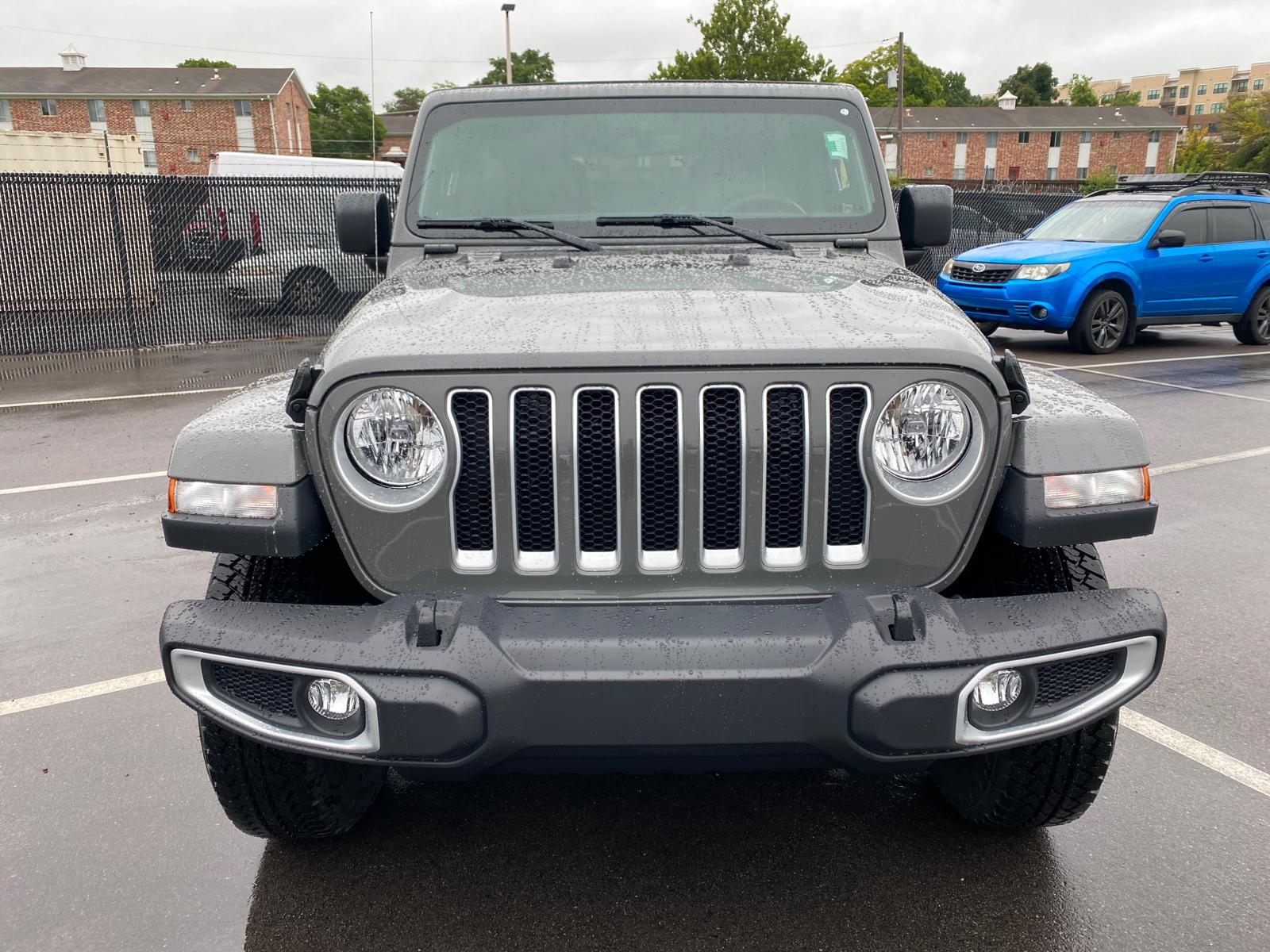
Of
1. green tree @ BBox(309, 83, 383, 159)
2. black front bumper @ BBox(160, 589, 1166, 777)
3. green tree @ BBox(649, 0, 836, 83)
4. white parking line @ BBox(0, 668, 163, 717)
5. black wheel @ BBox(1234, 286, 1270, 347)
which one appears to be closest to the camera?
black front bumper @ BBox(160, 589, 1166, 777)

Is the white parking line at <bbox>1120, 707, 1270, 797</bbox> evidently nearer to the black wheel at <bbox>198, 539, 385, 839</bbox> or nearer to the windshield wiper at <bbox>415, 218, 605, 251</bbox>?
the windshield wiper at <bbox>415, 218, 605, 251</bbox>

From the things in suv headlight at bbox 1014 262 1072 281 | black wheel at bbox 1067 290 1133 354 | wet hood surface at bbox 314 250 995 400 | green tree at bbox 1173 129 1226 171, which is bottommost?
black wheel at bbox 1067 290 1133 354

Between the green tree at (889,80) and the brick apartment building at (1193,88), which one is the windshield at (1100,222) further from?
the brick apartment building at (1193,88)

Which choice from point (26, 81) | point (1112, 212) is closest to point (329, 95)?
point (26, 81)

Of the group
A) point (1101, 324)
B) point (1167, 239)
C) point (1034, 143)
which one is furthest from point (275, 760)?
point (1034, 143)

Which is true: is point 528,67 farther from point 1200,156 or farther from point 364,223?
point 364,223

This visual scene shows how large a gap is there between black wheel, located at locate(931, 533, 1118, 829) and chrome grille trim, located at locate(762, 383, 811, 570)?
0.50m

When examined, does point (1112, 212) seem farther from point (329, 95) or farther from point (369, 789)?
point (329, 95)

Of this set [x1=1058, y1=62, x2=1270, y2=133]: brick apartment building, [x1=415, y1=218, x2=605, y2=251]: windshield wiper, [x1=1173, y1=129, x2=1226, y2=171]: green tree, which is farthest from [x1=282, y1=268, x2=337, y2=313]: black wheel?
[x1=1058, y1=62, x2=1270, y2=133]: brick apartment building

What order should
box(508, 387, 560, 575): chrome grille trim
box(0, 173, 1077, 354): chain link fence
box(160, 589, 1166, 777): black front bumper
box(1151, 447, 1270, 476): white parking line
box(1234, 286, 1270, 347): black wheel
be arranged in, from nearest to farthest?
box(160, 589, 1166, 777): black front bumper, box(508, 387, 560, 575): chrome grille trim, box(1151, 447, 1270, 476): white parking line, box(0, 173, 1077, 354): chain link fence, box(1234, 286, 1270, 347): black wheel

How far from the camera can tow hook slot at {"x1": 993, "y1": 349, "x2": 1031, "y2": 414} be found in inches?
87.8

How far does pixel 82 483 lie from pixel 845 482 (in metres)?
5.92

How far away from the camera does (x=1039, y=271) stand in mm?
11812

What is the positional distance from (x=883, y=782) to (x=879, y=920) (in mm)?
644
